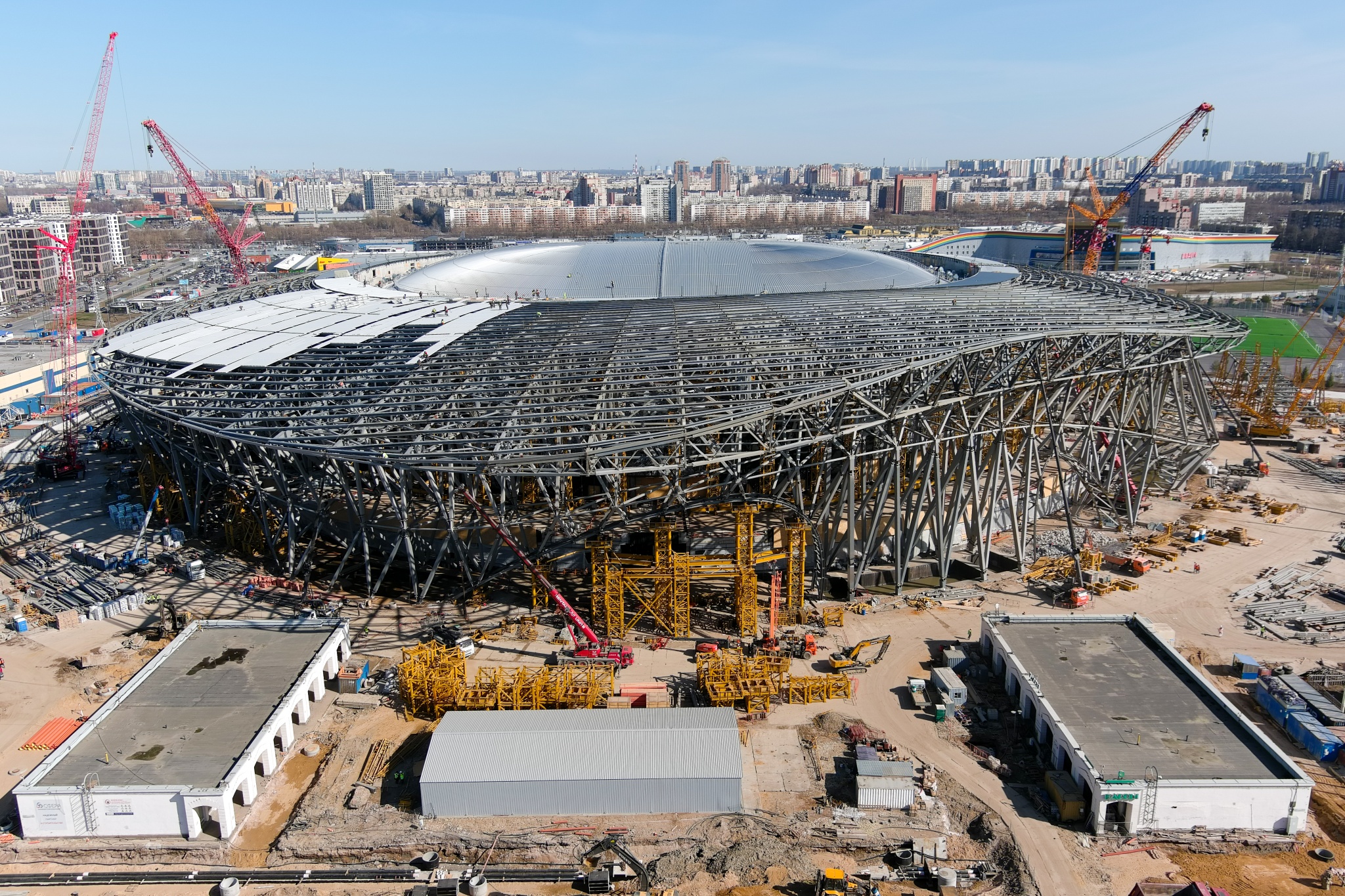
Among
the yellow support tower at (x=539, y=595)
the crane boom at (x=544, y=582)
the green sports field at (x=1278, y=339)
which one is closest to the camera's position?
the crane boom at (x=544, y=582)

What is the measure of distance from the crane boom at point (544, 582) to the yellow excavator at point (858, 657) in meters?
8.48

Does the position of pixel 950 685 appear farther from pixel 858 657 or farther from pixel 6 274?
pixel 6 274

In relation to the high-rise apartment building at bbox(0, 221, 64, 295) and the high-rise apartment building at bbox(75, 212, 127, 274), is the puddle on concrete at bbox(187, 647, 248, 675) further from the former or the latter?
the high-rise apartment building at bbox(75, 212, 127, 274)

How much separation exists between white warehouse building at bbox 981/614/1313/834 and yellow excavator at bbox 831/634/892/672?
352cm

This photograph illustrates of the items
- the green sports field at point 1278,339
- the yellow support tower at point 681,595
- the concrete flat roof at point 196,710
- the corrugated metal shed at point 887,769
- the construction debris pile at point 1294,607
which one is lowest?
the construction debris pile at point 1294,607

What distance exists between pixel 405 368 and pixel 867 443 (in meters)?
19.7

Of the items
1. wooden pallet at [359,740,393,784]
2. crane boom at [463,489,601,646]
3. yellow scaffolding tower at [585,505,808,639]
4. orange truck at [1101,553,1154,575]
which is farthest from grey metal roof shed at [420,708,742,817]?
orange truck at [1101,553,1154,575]

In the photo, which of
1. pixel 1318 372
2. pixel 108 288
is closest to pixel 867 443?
pixel 1318 372

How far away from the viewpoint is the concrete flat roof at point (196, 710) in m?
24.0

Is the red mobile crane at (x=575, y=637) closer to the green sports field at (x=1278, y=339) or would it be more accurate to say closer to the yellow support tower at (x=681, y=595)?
the yellow support tower at (x=681, y=595)

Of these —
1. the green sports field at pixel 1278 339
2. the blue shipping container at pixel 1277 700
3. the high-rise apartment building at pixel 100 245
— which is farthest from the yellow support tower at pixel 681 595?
the high-rise apartment building at pixel 100 245

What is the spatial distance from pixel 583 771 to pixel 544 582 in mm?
9867

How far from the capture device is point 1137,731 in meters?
25.5

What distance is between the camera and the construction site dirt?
21891 mm
